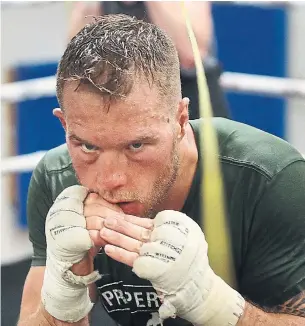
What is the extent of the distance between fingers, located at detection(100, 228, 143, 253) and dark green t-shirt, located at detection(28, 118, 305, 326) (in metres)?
0.17

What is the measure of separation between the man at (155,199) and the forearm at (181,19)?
0.55 ft

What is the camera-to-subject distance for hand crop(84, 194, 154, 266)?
0.78 metres

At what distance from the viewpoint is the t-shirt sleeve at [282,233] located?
0.87 meters

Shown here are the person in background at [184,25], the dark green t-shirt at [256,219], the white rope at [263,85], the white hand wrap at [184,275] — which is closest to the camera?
the white hand wrap at [184,275]

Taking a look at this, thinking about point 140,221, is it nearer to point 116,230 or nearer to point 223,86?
point 116,230

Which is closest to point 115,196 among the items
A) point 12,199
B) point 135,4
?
point 135,4

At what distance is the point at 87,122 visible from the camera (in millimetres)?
815

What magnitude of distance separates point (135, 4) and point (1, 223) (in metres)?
0.74

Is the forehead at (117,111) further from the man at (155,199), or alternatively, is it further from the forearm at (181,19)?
the forearm at (181,19)

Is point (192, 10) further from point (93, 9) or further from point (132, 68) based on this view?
point (132, 68)

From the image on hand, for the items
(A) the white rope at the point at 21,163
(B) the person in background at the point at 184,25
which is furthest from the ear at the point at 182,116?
→ (A) the white rope at the point at 21,163

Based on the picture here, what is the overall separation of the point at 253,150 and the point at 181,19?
0.90ft

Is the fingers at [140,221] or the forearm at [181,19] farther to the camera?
the forearm at [181,19]

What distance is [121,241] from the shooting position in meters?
0.79
